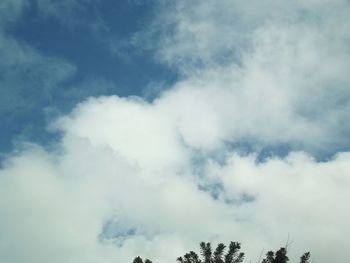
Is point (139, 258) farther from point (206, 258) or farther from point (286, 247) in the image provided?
point (286, 247)

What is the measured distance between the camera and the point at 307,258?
23.4 metres

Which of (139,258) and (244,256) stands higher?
(244,256)

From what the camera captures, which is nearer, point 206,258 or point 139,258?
point 139,258

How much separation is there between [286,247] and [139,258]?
26.7ft

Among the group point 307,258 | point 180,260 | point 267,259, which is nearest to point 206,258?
point 180,260

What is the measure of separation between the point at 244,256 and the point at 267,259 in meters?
1.58

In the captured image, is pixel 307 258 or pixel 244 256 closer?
pixel 307 258

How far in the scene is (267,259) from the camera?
2441cm

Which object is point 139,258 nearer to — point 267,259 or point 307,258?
point 267,259

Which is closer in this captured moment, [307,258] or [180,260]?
[307,258]

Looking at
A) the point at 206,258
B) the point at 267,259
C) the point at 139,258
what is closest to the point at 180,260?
the point at 206,258

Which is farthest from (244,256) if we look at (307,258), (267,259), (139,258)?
(139,258)

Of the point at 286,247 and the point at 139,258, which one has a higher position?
the point at 286,247

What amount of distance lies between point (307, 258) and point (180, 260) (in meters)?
7.34
